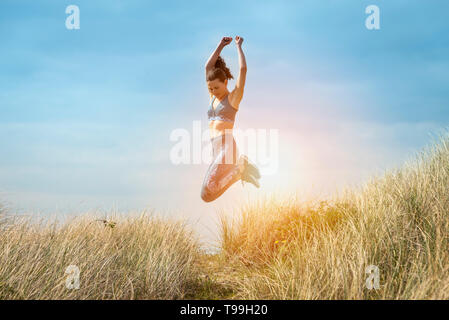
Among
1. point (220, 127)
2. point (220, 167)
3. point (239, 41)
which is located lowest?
point (220, 167)

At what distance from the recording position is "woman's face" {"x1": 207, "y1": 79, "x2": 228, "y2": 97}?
6.20 meters

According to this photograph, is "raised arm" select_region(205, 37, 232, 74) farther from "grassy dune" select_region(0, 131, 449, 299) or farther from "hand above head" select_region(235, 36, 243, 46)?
"grassy dune" select_region(0, 131, 449, 299)

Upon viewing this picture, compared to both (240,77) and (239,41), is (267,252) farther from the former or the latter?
(239,41)

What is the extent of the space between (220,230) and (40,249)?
3332mm

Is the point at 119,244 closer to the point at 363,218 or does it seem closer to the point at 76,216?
the point at 76,216

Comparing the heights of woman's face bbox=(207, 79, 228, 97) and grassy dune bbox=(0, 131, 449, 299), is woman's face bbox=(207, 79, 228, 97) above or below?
above

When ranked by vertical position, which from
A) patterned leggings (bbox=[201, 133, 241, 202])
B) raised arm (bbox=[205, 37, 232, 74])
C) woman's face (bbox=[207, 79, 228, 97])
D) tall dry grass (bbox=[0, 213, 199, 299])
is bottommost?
tall dry grass (bbox=[0, 213, 199, 299])

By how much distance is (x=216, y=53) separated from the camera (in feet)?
19.9

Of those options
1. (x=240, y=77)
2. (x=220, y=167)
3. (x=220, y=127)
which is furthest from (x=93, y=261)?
(x=240, y=77)

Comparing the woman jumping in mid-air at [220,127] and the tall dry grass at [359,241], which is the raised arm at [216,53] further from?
the tall dry grass at [359,241]

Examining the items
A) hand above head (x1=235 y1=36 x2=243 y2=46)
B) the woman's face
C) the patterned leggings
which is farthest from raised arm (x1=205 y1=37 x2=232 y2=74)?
the patterned leggings

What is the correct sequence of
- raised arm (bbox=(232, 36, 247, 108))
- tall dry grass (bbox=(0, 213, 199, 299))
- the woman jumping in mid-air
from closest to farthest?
tall dry grass (bbox=(0, 213, 199, 299)), raised arm (bbox=(232, 36, 247, 108)), the woman jumping in mid-air

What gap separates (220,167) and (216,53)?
1.76m

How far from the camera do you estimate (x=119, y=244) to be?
6480mm
